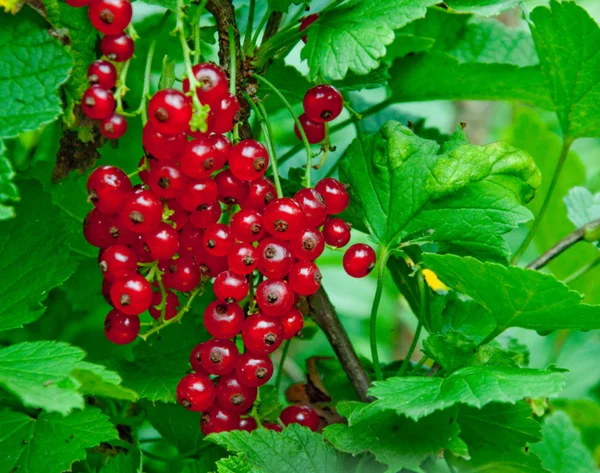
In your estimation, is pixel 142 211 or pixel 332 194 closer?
pixel 142 211

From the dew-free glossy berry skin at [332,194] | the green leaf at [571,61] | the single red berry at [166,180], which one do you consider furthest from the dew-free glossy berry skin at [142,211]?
the green leaf at [571,61]

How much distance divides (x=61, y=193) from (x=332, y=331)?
50 centimetres

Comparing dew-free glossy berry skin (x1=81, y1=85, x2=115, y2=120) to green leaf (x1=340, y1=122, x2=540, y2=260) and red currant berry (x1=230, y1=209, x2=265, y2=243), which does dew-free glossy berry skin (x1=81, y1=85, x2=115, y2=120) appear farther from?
green leaf (x1=340, y1=122, x2=540, y2=260)

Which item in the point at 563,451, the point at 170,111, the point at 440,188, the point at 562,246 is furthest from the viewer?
the point at 563,451

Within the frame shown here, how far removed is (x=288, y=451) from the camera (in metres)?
0.94

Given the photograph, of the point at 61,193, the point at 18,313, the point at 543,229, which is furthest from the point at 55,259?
the point at 543,229

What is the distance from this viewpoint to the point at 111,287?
90cm

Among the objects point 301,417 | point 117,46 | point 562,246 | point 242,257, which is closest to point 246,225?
point 242,257

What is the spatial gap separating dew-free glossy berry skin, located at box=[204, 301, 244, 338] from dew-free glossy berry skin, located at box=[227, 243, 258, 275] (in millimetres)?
59

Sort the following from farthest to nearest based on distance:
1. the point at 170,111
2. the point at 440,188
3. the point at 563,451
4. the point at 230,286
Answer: the point at 563,451 → the point at 440,188 → the point at 230,286 → the point at 170,111

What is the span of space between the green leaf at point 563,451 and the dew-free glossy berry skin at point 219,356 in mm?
701

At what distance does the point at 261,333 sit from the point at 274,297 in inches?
1.9

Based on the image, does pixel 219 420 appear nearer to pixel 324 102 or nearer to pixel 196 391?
pixel 196 391

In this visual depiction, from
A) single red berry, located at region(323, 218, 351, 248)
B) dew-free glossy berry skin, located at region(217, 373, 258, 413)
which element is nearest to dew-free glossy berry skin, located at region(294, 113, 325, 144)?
single red berry, located at region(323, 218, 351, 248)
